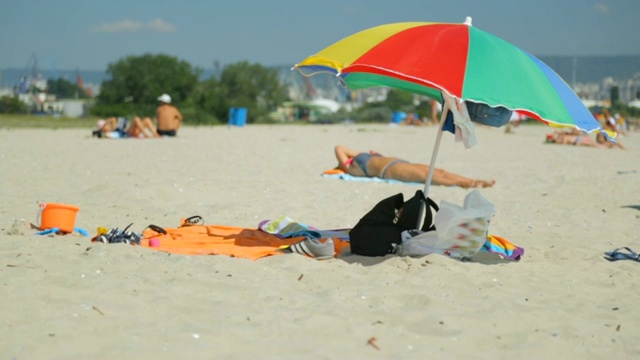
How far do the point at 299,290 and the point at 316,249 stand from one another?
811 mm

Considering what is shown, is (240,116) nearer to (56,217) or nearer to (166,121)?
(166,121)

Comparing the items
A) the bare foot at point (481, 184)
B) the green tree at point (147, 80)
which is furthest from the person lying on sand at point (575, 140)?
the green tree at point (147, 80)

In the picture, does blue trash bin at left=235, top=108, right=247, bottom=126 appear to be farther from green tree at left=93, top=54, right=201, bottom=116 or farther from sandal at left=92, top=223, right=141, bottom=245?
sandal at left=92, top=223, right=141, bottom=245

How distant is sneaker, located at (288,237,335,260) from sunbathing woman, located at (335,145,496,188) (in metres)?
4.26

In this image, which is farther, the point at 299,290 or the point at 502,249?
the point at 502,249

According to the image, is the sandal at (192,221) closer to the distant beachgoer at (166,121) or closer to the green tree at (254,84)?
the distant beachgoer at (166,121)

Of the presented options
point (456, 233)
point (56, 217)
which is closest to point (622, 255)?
point (456, 233)

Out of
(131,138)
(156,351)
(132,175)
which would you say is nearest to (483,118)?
(156,351)

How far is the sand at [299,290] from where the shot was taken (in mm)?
3428

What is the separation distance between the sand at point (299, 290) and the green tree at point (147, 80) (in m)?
37.5

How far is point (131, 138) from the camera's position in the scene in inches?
661

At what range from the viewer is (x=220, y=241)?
557 centimetres

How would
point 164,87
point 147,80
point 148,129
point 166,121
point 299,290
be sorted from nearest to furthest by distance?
1. point 299,290
2. point 148,129
3. point 166,121
4. point 164,87
5. point 147,80

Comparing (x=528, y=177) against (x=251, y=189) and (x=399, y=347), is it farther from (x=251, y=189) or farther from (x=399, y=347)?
(x=399, y=347)
